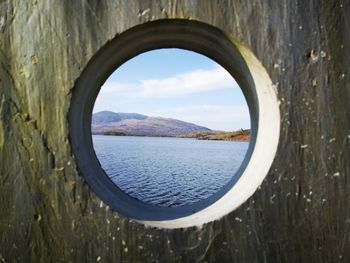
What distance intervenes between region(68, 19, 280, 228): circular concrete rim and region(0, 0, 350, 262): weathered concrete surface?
0.24 feet

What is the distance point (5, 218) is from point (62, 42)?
59.7 inches

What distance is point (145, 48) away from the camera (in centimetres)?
382

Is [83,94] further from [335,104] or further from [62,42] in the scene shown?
[335,104]

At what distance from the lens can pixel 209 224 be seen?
325 cm

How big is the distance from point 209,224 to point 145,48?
172 cm

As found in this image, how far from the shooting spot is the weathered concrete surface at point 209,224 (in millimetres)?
3258

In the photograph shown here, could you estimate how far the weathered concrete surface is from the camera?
326cm

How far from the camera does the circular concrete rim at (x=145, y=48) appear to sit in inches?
132

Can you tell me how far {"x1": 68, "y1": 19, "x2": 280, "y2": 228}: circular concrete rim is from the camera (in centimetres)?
335

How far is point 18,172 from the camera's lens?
3.33m

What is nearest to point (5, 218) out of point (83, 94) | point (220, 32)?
point (83, 94)

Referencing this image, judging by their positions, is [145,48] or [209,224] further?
[145,48]

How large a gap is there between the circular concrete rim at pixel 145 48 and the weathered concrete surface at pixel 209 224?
7 cm

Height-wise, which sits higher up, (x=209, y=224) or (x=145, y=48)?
(x=145, y=48)
